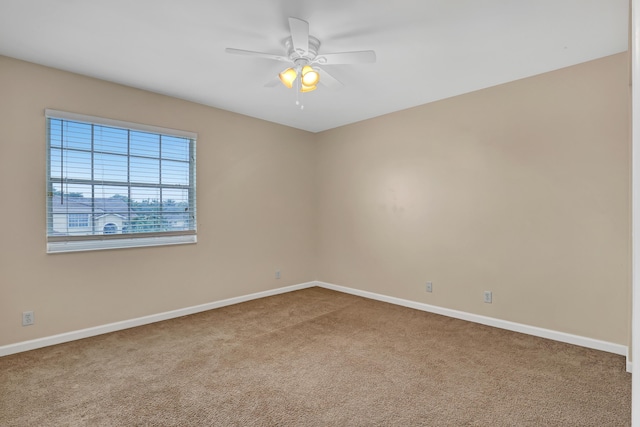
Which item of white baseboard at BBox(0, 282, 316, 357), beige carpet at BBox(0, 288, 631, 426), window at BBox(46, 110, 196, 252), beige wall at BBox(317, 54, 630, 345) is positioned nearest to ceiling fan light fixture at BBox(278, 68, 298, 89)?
window at BBox(46, 110, 196, 252)

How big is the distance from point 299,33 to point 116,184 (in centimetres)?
247

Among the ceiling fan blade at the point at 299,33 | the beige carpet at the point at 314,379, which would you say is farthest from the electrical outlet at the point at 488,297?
the ceiling fan blade at the point at 299,33

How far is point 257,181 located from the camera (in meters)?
4.53

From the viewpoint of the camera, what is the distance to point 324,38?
2469 mm

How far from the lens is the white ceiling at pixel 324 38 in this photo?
209 cm

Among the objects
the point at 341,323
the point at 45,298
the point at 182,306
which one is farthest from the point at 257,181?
the point at 45,298

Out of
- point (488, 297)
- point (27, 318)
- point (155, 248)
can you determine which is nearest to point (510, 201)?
point (488, 297)

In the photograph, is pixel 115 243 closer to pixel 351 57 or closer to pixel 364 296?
pixel 351 57

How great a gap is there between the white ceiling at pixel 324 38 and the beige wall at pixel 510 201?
405mm

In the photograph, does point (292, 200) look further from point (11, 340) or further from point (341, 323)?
point (11, 340)

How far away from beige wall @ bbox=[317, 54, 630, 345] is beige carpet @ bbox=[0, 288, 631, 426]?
Result: 1.47 feet

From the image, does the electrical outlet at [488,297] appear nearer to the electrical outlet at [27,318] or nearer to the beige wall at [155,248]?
the beige wall at [155,248]

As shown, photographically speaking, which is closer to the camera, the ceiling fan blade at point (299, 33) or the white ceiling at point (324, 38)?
the ceiling fan blade at point (299, 33)

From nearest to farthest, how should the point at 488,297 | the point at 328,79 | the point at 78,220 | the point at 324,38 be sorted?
the point at 324,38, the point at 328,79, the point at 78,220, the point at 488,297
